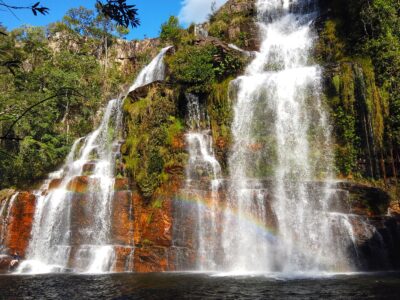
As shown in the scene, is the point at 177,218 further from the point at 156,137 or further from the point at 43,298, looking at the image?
the point at 43,298

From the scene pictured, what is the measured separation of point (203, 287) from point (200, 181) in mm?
7193

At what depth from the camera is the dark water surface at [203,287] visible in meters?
10.6

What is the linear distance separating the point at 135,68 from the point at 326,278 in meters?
34.9

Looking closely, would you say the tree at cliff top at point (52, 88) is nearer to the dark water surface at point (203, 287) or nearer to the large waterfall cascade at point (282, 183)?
the dark water surface at point (203, 287)

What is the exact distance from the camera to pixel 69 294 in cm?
1177

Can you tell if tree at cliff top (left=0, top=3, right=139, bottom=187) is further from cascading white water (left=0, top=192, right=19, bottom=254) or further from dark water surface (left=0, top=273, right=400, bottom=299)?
dark water surface (left=0, top=273, right=400, bottom=299)

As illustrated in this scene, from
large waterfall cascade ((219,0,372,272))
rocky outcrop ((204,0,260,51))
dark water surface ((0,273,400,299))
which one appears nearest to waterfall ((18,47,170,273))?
dark water surface ((0,273,400,299))

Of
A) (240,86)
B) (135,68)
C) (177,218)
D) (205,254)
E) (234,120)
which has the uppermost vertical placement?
(135,68)

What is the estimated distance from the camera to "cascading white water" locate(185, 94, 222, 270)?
1748 centimetres

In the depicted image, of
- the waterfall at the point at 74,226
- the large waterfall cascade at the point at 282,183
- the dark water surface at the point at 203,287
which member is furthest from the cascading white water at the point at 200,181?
the waterfall at the point at 74,226

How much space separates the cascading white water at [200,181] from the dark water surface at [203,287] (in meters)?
2.42

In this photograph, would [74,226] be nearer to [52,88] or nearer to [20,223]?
[20,223]

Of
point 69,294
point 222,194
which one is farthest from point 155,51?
point 69,294

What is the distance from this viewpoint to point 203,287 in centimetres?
1217
